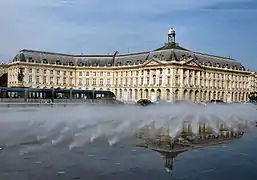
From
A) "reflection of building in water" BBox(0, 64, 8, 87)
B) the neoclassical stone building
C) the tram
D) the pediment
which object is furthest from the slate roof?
the tram

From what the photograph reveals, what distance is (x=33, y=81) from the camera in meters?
106

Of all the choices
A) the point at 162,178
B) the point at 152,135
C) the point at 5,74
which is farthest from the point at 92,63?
the point at 162,178

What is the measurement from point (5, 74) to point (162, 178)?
131026 mm

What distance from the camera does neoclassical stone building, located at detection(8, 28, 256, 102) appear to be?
325 feet

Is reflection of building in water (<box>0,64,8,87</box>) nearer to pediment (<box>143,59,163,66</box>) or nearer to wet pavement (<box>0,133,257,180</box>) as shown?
pediment (<box>143,59,163,66</box>)

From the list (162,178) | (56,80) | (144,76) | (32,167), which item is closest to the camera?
(162,178)

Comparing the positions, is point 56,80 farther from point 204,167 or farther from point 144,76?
point 204,167

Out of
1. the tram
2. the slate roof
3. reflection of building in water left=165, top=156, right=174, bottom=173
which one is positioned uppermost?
the slate roof

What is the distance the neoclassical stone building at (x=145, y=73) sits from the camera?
99.1 m

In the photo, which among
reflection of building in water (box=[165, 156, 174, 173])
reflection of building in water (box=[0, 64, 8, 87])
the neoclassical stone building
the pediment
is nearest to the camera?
reflection of building in water (box=[165, 156, 174, 173])

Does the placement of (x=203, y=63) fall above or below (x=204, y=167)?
above

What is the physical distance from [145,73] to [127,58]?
42.4 ft

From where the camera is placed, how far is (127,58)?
11394cm

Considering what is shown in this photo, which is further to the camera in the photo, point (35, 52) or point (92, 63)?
point (92, 63)
